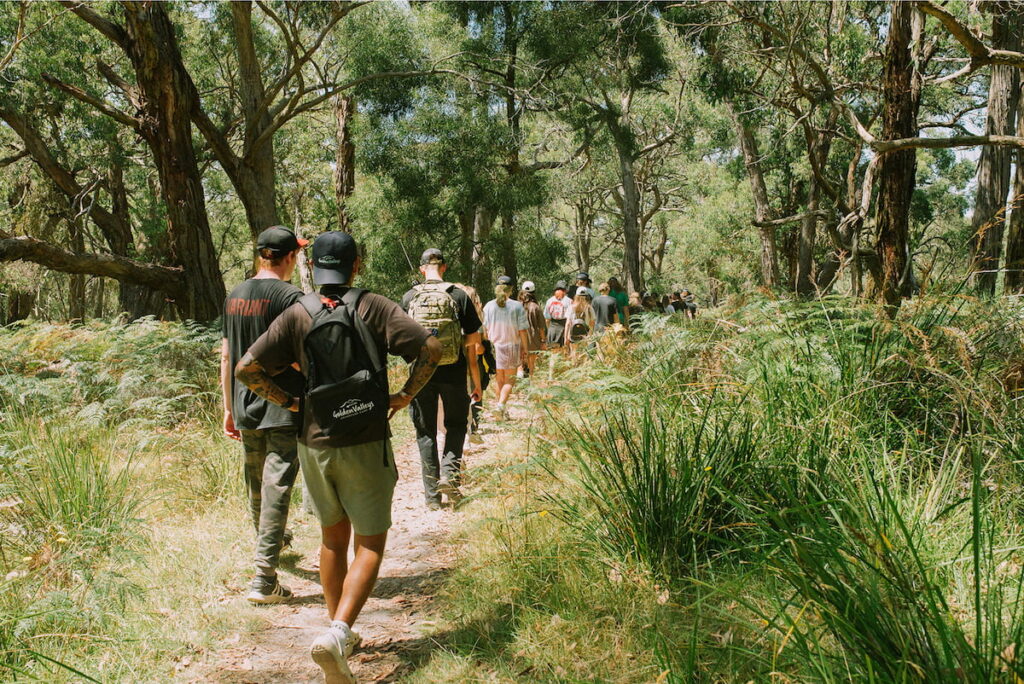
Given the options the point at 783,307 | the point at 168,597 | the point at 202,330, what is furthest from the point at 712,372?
the point at 202,330

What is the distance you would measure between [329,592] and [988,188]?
12.0 metres

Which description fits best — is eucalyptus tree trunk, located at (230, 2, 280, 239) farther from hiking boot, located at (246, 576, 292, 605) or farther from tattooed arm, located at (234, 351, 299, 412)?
tattooed arm, located at (234, 351, 299, 412)

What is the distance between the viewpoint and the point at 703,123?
28.4 m

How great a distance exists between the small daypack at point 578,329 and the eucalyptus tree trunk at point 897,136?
5.10m

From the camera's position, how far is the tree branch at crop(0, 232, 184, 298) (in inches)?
412

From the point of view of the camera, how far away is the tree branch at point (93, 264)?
10.5m

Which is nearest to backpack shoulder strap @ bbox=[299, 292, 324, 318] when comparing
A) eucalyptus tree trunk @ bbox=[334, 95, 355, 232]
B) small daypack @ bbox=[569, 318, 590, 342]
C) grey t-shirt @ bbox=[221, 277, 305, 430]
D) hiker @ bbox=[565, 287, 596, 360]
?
grey t-shirt @ bbox=[221, 277, 305, 430]

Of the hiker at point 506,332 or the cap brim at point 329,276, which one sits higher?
the cap brim at point 329,276

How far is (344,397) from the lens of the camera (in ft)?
11.2

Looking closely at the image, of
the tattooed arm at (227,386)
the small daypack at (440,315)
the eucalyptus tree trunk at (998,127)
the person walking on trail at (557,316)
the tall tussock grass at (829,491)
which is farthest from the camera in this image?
the person walking on trail at (557,316)

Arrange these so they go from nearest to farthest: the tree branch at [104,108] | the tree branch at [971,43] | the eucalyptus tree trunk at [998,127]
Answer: the tree branch at [971,43] → the eucalyptus tree trunk at [998,127] → the tree branch at [104,108]

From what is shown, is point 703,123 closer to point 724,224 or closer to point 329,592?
point 724,224

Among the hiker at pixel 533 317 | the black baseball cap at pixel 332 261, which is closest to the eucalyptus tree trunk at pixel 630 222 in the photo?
the hiker at pixel 533 317

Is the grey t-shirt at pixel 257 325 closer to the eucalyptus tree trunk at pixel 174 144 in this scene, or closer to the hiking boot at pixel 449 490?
the hiking boot at pixel 449 490
